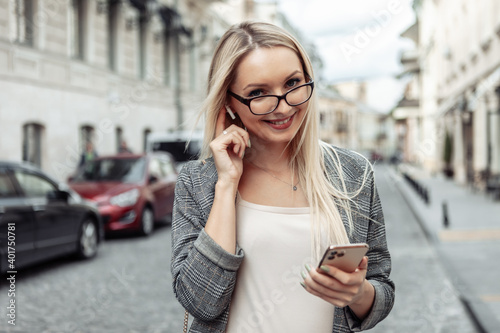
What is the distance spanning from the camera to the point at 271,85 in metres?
1.69

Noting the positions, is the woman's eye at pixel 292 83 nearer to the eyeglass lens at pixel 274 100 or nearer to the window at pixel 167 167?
the eyeglass lens at pixel 274 100

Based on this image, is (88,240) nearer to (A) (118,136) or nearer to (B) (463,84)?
(A) (118,136)

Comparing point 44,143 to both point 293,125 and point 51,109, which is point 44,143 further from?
point 293,125

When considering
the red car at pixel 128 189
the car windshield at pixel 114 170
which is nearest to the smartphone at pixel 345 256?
the red car at pixel 128 189

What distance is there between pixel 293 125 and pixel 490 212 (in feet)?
40.7

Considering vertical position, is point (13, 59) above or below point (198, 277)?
above

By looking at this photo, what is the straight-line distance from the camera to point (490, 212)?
12.9m

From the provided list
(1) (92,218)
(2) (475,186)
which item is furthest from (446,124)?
(1) (92,218)

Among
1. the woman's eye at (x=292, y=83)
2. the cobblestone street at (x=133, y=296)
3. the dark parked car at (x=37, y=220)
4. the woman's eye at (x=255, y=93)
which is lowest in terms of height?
the cobblestone street at (x=133, y=296)

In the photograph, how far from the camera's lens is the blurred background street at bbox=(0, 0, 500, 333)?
5.73 metres

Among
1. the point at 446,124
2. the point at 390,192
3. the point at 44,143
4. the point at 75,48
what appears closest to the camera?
the point at 44,143

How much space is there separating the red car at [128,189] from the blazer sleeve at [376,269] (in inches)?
354

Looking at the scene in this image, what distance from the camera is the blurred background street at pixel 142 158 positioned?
18.8 feet

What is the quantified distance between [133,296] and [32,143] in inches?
434
